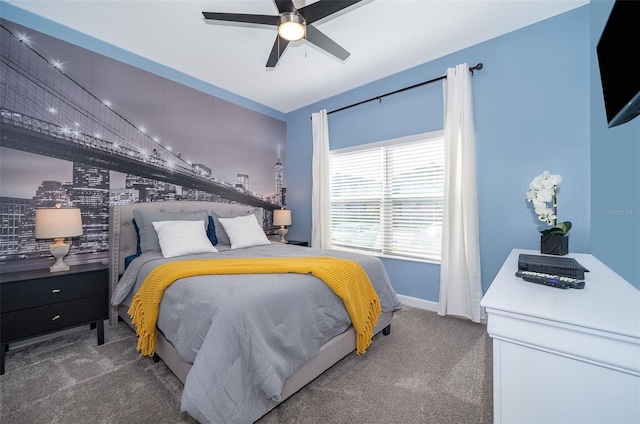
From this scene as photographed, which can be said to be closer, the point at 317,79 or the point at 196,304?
the point at 196,304

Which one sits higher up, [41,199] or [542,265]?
[41,199]

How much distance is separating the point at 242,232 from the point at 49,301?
1.63 metres

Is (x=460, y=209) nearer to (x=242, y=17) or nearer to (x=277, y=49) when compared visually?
(x=277, y=49)

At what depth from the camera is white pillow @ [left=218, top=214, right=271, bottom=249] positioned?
302 centimetres

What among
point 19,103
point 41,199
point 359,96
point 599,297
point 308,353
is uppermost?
point 359,96

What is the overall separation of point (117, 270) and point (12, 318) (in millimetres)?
786

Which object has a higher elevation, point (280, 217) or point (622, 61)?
point (622, 61)

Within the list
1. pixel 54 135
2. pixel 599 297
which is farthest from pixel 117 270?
pixel 599 297

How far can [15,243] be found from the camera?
225 cm

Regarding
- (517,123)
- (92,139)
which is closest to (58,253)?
(92,139)

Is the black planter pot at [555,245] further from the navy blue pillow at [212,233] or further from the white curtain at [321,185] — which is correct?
the navy blue pillow at [212,233]

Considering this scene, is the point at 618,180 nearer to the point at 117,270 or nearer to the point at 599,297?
the point at 599,297

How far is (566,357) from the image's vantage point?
0.82 meters

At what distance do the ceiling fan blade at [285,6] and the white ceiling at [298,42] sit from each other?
65 mm
